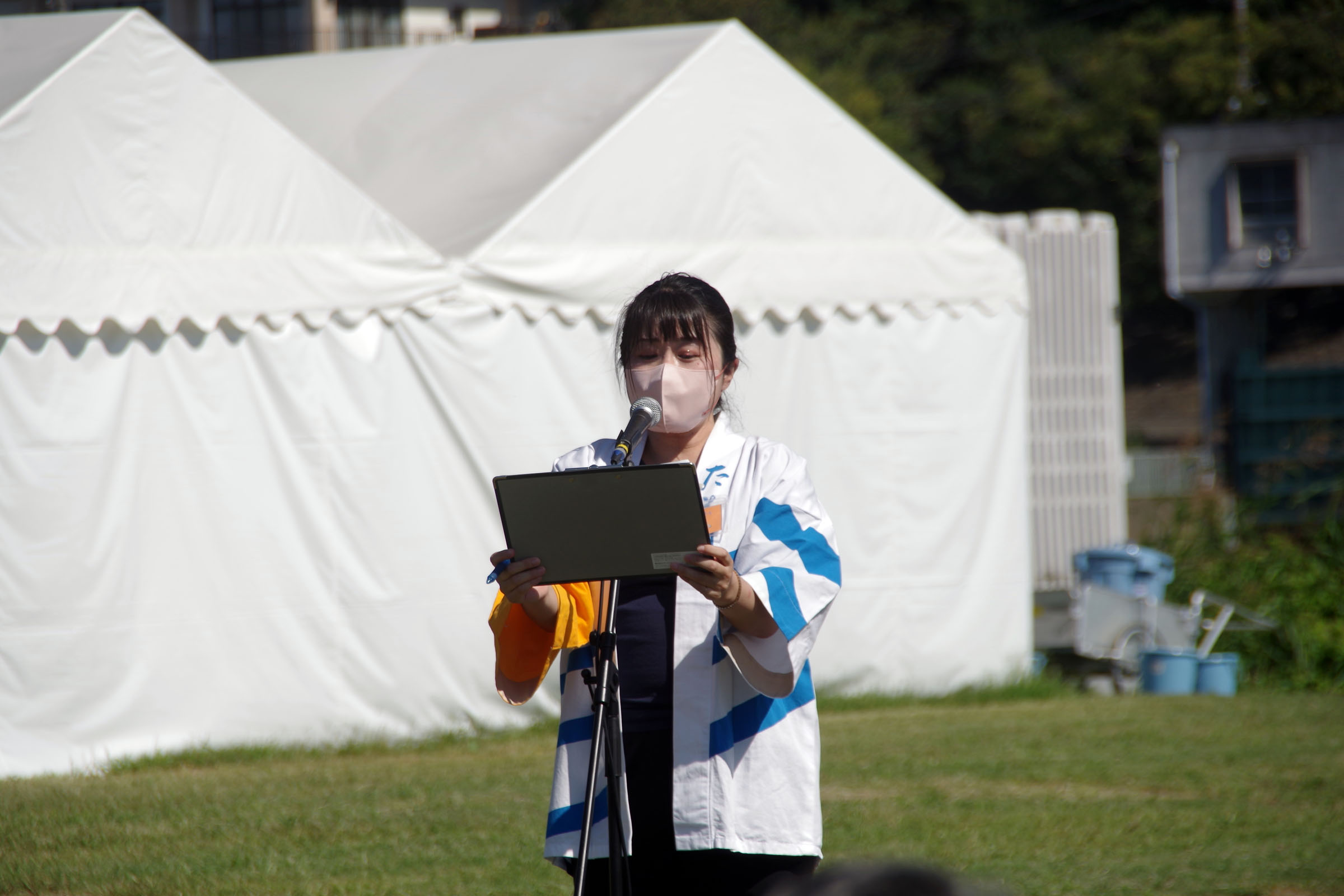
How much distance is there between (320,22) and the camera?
95.4ft

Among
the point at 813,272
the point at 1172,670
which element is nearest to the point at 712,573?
the point at 813,272

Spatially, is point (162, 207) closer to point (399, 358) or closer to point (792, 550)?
point (399, 358)

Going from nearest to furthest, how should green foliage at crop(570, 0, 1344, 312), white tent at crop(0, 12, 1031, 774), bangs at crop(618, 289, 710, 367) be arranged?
bangs at crop(618, 289, 710, 367) < white tent at crop(0, 12, 1031, 774) < green foliage at crop(570, 0, 1344, 312)

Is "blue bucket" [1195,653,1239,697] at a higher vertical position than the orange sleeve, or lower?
lower

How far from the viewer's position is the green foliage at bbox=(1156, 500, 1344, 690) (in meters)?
9.87

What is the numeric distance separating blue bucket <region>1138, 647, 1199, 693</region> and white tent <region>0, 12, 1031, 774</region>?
1.26 metres

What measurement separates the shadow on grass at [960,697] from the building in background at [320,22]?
63.9ft

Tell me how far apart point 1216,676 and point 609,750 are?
25.3ft

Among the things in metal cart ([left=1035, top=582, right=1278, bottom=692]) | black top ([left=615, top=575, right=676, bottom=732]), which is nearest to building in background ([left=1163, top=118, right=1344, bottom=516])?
metal cart ([left=1035, top=582, right=1278, bottom=692])

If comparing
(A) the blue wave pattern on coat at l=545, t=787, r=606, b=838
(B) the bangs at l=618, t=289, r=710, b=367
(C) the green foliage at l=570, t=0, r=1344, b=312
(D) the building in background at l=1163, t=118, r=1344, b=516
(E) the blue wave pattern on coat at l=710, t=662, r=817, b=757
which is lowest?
(A) the blue wave pattern on coat at l=545, t=787, r=606, b=838

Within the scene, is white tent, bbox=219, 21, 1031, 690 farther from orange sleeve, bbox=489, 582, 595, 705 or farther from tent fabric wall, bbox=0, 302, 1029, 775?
orange sleeve, bbox=489, 582, 595, 705

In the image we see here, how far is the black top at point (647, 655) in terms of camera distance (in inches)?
114

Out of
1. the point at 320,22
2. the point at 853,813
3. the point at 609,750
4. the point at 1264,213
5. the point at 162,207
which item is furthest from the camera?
the point at 320,22

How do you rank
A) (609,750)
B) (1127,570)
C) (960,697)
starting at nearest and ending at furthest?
(609,750)
(960,697)
(1127,570)
